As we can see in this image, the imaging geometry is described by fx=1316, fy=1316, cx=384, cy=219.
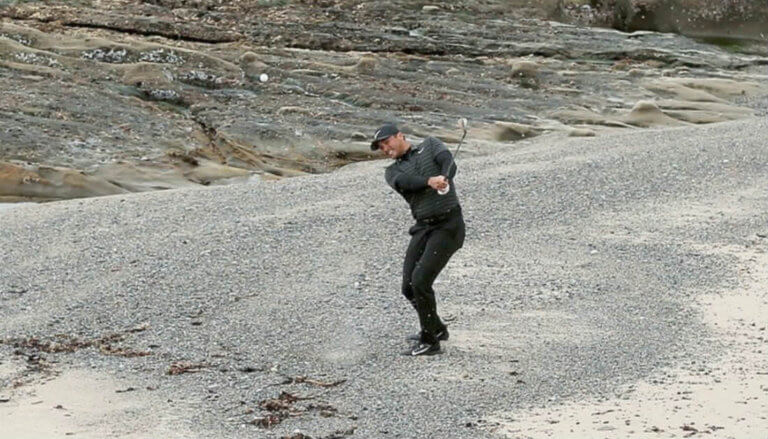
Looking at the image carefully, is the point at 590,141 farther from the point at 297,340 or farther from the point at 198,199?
the point at 297,340

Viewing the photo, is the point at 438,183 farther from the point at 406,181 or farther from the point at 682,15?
the point at 682,15

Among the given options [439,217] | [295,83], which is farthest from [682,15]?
[439,217]

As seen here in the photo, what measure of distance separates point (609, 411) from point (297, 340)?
3.01 m

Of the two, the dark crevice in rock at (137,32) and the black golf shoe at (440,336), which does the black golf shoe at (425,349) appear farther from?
the dark crevice in rock at (137,32)

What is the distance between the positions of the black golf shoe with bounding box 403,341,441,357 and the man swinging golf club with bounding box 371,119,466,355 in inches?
10.5

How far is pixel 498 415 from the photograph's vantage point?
9562 mm

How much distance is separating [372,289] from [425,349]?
216cm

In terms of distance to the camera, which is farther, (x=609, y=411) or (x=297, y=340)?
(x=297, y=340)

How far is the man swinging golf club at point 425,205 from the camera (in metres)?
10.2

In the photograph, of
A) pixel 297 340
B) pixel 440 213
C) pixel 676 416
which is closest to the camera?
pixel 676 416

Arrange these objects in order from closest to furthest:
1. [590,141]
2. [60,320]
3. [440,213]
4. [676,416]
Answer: [676,416], [440,213], [60,320], [590,141]

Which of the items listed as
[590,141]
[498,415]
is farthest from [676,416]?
[590,141]

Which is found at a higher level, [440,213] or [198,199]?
[440,213]

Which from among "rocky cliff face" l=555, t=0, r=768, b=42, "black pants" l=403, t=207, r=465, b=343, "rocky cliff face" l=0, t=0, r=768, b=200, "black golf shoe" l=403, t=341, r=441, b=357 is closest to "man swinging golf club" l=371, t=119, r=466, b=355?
"black pants" l=403, t=207, r=465, b=343
